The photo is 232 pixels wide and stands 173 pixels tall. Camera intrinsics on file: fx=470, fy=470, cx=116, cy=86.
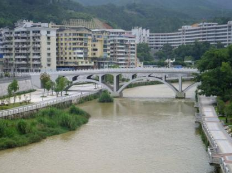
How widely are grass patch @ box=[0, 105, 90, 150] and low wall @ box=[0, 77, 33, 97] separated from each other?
1197 cm

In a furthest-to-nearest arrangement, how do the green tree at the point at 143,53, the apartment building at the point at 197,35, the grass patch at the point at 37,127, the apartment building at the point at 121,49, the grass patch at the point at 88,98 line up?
the apartment building at the point at 197,35, the green tree at the point at 143,53, the apartment building at the point at 121,49, the grass patch at the point at 88,98, the grass patch at the point at 37,127

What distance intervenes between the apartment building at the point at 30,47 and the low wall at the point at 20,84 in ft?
40.5

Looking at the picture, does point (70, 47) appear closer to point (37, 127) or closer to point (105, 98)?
point (105, 98)

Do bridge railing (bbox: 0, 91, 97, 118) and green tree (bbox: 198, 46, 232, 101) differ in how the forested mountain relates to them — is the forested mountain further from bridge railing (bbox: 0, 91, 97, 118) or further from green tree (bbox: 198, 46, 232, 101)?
green tree (bbox: 198, 46, 232, 101)

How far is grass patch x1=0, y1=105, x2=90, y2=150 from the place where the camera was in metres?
28.4

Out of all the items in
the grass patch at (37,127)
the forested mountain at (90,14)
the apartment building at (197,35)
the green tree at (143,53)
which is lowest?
the grass patch at (37,127)

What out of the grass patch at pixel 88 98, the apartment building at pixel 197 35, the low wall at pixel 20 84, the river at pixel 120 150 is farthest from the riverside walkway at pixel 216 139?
the apartment building at pixel 197 35

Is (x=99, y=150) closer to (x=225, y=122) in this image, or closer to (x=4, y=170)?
(x=4, y=170)

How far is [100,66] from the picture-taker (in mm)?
82000

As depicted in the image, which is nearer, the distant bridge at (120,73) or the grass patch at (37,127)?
the grass patch at (37,127)

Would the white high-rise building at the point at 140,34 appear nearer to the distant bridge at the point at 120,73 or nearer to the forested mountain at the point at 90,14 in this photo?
the forested mountain at the point at 90,14

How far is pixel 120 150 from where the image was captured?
2788 cm

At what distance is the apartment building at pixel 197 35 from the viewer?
4417 inches

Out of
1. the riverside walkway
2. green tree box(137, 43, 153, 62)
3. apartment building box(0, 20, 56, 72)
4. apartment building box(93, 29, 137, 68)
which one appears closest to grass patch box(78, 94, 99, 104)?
the riverside walkway
